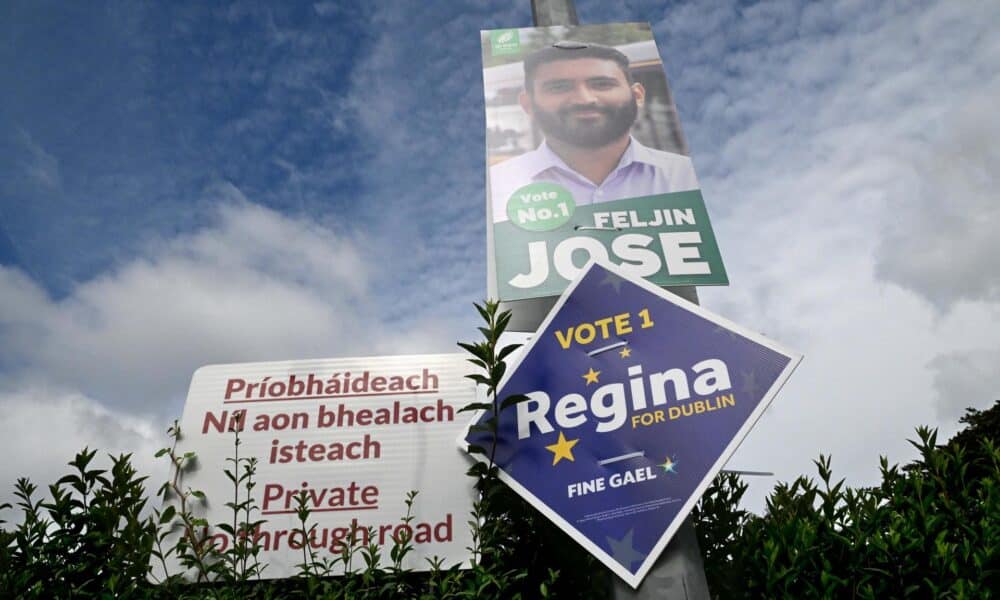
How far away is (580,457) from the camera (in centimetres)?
331

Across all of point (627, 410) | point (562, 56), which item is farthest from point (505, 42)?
point (627, 410)

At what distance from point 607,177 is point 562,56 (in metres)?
1.42

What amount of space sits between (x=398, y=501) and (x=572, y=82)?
3930mm

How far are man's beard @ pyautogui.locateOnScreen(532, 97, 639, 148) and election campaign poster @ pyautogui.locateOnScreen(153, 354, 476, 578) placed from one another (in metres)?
2.41

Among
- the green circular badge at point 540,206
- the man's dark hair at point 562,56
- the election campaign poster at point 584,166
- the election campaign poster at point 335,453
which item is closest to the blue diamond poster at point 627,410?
the election campaign poster at point 335,453

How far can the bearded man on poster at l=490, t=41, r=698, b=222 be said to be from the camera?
199 inches

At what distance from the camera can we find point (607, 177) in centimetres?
516

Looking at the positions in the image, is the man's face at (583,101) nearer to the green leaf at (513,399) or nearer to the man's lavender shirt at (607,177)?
the man's lavender shirt at (607,177)

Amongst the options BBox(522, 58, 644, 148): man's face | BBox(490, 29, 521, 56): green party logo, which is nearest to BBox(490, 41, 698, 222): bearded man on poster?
BBox(522, 58, 644, 148): man's face

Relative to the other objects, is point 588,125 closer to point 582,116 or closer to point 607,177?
point 582,116

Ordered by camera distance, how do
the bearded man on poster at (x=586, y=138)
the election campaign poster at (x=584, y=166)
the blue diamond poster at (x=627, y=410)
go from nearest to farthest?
the blue diamond poster at (x=627, y=410)
the election campaign poster at (x=584, y=166)
the bearded man on poster at (x=586, y=138)

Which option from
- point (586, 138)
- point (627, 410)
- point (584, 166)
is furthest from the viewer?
point (586, 138)

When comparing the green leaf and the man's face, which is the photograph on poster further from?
the green leaf

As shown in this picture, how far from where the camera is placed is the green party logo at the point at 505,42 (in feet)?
19.9
